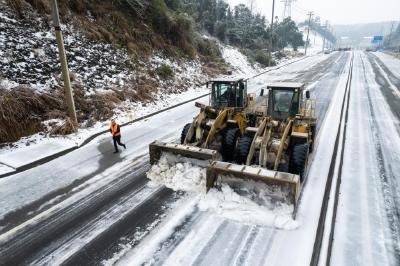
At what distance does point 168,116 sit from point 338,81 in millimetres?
17067

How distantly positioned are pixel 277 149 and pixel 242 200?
Answer: 77.8 inches

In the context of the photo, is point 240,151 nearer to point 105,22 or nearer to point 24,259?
point 24,259

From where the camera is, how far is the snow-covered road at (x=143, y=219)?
5.39 meters

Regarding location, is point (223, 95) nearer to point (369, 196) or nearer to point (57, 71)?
point (369, 196)

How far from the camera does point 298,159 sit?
7.75m

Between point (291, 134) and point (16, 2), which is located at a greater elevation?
point (16, 2)

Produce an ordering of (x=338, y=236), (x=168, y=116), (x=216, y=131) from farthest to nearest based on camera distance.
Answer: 1. (x=168, y=116)
2. (x=216, y=131)
3. (x=338, y=236)

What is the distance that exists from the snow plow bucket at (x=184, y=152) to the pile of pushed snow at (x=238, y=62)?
75.0 feet

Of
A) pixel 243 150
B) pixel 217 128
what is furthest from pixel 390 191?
pixel 217 128

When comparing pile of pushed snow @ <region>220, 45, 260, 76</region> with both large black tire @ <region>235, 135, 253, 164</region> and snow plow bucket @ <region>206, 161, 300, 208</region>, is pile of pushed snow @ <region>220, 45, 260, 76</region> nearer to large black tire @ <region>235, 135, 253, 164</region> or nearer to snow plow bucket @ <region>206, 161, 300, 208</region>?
large black tire @ <region>235, 135, 253, 164</region>

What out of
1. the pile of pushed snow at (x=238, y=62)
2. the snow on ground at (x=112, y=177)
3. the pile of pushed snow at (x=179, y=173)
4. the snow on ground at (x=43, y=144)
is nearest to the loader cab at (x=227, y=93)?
the snow on ground at (x=112, y=177)

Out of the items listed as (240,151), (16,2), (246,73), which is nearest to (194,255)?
(240,151)

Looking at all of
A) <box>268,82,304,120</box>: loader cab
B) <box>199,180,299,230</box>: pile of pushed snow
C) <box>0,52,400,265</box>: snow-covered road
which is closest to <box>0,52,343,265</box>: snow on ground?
<box>0,52,400,265</box>: snow-covered road

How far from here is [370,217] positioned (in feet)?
21.0
